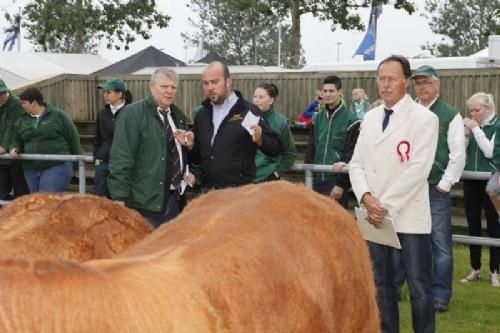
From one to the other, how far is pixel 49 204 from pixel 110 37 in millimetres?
34942

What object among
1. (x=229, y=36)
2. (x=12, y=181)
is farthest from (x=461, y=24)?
(x=12, y=181)

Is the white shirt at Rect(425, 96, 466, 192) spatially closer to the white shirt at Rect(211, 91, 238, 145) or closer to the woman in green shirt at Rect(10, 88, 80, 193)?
the white shirt at Rect(211, 91, 238, 145)

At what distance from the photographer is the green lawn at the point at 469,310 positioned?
734 cm

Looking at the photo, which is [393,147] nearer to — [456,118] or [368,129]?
[368,129]

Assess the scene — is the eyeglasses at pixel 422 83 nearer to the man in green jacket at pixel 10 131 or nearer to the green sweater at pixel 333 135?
the green sweater at pixel 333 135

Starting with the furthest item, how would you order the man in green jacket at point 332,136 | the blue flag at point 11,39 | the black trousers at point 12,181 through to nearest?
the blue flag at point 11,39
the black trousers at point 12,181
the man in green jacket at point 332,136

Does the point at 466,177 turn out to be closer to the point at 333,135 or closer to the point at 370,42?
the point at 333,135

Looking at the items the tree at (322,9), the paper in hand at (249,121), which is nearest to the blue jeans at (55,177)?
the paper in hand at (249,121)

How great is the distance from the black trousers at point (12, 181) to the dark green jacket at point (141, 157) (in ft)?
17.0

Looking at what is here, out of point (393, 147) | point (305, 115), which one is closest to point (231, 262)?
point (393, 147)

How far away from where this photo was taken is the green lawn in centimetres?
734

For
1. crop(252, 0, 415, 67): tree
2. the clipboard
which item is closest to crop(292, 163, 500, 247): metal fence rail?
the clipboard

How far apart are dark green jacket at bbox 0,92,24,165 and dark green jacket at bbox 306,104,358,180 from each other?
4.10 meters

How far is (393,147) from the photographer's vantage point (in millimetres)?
5496
